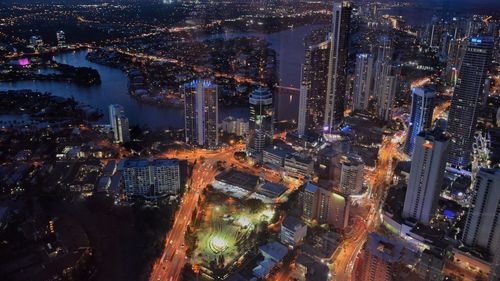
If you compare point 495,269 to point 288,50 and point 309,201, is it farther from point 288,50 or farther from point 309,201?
point 288,50

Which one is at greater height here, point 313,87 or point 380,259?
point 313,87

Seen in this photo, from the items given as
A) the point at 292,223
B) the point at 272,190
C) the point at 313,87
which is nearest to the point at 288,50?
the point at 313,87

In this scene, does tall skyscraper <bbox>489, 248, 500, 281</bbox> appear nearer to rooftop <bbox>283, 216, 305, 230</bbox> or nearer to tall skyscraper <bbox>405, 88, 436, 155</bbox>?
rooftop <bbox>283, 216, 305, 230</bbox>

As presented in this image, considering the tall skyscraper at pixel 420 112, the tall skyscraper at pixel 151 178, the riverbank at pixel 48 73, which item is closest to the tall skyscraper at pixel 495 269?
the tall skyscraper at pixel 420 112

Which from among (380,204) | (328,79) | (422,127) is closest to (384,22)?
(328,79)

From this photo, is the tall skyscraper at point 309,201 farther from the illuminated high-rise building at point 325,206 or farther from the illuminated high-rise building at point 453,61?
the illuminated high-rise building at point 453,61

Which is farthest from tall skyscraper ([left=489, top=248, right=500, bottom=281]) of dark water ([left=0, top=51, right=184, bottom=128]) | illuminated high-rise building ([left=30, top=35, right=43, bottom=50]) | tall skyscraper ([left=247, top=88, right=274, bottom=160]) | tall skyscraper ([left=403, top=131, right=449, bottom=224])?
illuminated high-rise building ([left=30, top=35, right=43, bottom=50])
